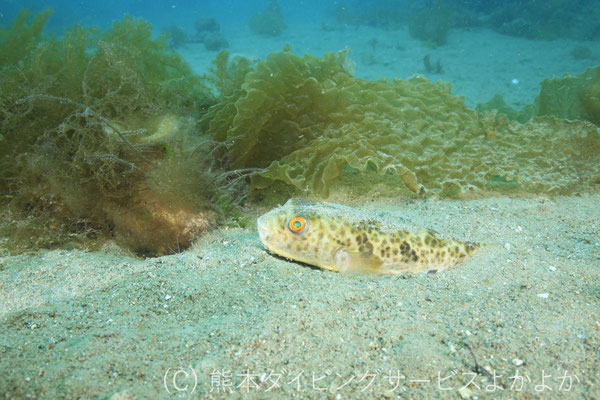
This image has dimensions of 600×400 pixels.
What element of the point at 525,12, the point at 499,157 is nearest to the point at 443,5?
the point at 525,12

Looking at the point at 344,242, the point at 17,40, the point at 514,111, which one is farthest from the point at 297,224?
the point at 514,111

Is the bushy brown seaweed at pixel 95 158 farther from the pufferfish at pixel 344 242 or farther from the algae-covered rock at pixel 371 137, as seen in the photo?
the pufferfish at pixel 344 242

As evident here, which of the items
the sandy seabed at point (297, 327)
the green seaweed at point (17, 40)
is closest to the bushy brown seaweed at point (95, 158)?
the green seaweed at point (17, 40)

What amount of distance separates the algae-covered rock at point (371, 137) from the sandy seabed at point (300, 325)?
1.26 metres

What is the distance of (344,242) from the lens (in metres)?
3.30

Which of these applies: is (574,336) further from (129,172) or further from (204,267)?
(129,172)

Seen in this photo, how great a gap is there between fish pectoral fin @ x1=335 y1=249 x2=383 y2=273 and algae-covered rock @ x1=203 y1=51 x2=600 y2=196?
1.70 m

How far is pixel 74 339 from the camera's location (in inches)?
91.8

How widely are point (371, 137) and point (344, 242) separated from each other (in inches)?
93.7

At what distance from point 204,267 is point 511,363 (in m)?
2.71

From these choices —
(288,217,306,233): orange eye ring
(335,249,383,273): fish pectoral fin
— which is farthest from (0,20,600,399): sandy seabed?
(288,217,306,233): orange eye ring

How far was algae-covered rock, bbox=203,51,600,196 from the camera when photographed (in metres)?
4.91

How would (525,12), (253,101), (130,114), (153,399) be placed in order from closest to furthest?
(153,399) < (130,114) < (253,101) < (525,12)

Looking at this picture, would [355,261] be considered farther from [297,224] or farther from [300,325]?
[300,325]
